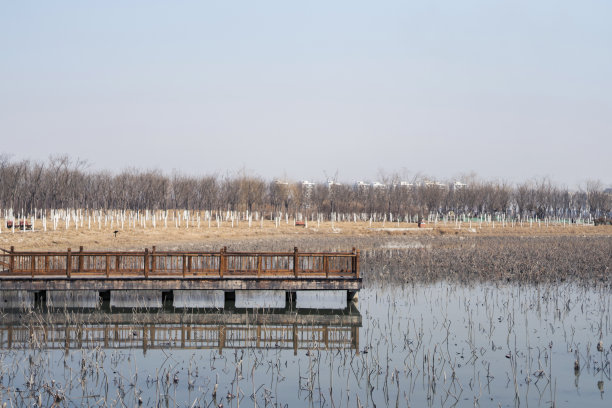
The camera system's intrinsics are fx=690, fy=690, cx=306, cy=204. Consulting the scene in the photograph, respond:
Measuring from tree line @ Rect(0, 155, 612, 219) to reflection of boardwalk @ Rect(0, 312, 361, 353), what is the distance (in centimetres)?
4832

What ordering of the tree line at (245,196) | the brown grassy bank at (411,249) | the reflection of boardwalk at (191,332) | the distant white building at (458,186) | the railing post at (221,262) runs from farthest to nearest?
the distant white building at (458,186) → the tree line at (245,196) → the brown grassy bank at (411,249) → the railing post at (221,262) → the reflection of boardwalk at (191,332)

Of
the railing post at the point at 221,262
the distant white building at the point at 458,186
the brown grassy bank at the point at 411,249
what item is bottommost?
the brown grassy bank at the point at 411,249

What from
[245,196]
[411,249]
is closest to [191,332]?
[411,249]

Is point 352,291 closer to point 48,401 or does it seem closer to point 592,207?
point 48,401

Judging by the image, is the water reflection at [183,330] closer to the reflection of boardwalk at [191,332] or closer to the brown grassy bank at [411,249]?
the reflection of boardwalk at [191,332]

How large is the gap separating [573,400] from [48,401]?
31.9 ft

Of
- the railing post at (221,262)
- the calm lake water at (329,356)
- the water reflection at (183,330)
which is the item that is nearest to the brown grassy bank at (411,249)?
the calm lake water at (329,356)

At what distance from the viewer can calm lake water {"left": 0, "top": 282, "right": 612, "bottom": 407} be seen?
13.0 meters

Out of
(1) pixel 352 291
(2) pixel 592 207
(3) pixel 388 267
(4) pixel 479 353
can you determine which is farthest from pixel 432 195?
(4) pixel 479 353

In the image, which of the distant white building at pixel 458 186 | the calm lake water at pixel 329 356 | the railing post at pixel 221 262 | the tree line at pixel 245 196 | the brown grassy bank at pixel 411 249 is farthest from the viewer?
the distant white building at pixel 458 186

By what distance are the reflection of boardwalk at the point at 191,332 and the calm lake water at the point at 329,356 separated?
0.17 ft

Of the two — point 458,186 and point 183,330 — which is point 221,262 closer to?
point 183,330

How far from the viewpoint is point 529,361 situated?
15.6 m

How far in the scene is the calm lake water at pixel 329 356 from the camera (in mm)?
13016
